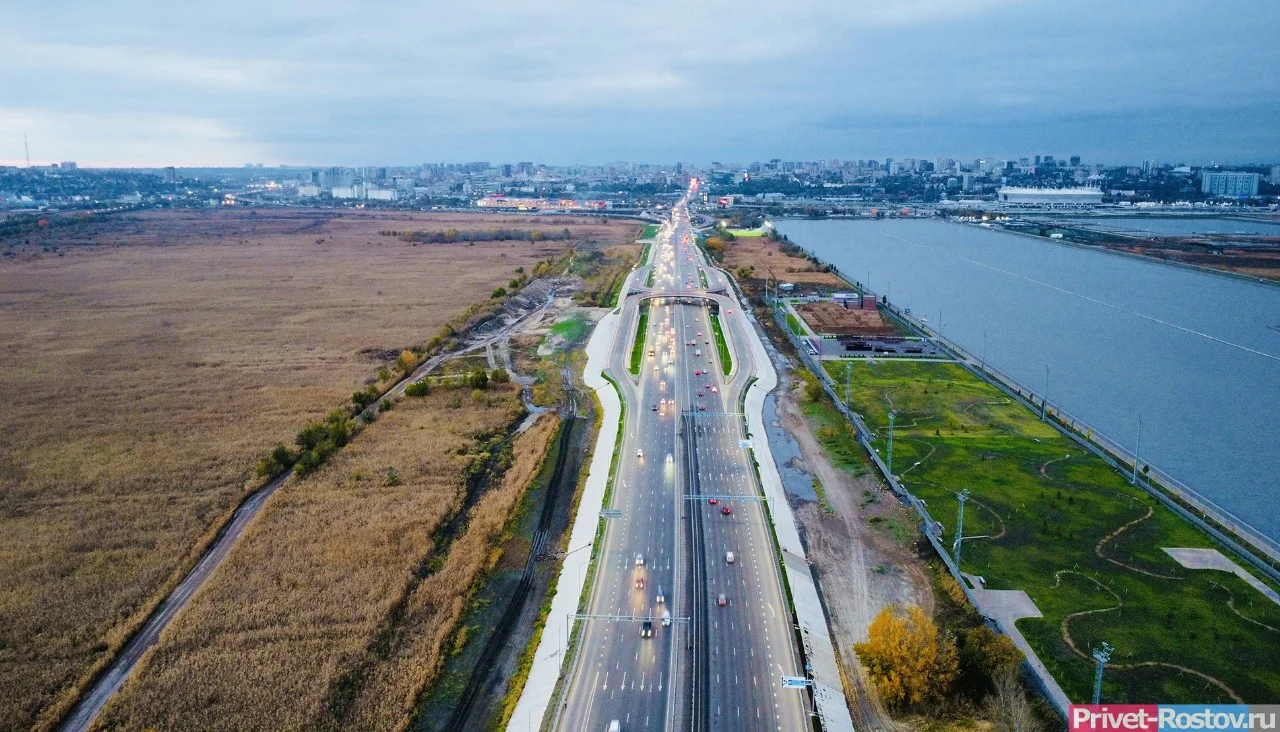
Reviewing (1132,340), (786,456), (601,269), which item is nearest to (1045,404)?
(786,456)

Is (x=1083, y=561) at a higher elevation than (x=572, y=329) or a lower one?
lower

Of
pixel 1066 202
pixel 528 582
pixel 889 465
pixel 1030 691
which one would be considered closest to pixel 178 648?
pixel 528 582

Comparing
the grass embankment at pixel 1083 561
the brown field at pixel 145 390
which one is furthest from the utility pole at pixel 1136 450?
the brown field at pixel 145 390

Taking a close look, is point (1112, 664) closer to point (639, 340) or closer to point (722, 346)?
point (722, 346)

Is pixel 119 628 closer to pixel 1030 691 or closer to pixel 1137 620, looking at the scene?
pixel 1030 691

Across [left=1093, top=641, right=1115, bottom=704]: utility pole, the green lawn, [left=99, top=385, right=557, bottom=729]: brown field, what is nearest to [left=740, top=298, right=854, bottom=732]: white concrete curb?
[left=1093, top=641, right=1115, bottom=704]: utility pole

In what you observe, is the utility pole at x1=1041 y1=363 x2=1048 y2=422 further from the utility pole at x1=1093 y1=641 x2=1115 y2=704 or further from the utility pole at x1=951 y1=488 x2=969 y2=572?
the utility pole at x1=1093 y1=641 x2=1115 y2=704
